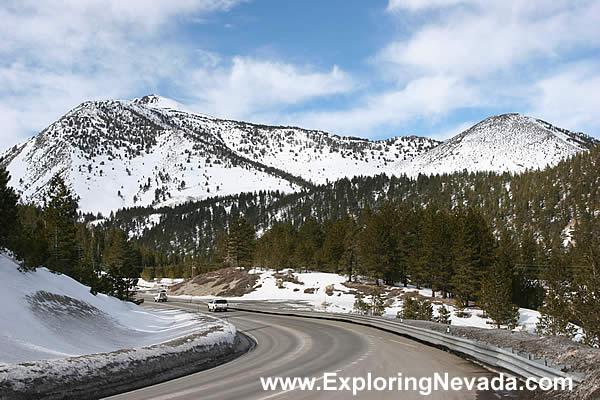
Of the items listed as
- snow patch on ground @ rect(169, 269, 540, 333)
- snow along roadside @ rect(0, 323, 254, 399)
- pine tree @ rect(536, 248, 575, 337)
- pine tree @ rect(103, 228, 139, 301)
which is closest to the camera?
snow along roadside @ rect(0, 323, 254, 399)

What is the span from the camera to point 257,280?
258 ft

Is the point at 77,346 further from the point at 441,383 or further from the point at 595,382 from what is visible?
the point at 595,382

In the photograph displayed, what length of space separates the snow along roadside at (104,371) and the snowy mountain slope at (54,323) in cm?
150

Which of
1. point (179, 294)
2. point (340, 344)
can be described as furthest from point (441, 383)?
point (179, 294)

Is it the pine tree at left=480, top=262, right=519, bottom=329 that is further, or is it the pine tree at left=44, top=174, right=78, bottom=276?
the pine tree at left=480, top=262, right=519, bottom=329

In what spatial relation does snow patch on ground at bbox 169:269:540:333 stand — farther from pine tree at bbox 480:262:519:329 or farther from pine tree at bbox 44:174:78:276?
pine tree at bbox 44:174:78:276

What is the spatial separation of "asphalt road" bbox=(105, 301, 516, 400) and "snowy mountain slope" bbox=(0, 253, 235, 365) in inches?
113

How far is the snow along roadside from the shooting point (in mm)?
8305

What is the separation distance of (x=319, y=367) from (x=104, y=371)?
589 centimetres

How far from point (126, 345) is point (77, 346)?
2.66 metres

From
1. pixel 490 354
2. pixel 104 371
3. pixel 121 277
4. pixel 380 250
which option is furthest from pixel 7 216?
pixel 380 250

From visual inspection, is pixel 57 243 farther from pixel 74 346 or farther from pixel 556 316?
pixel 556 316

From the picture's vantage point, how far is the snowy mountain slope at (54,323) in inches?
471

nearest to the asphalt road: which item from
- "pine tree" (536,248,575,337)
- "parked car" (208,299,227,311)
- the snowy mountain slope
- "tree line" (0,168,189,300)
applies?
the snowy mountain slope
